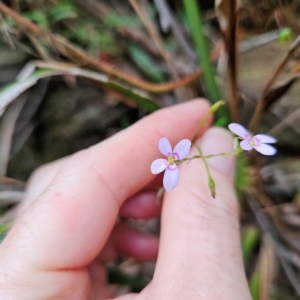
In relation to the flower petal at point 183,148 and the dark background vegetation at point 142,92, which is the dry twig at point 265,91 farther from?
the flower petal at point 183,148

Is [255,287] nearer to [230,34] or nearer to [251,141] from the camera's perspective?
[251,141]

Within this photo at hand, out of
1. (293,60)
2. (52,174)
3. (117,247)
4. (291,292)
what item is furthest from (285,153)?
(52,174)

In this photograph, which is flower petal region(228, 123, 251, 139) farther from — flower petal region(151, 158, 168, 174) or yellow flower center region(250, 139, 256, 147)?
flower petal region(151, 158, 168, 174)

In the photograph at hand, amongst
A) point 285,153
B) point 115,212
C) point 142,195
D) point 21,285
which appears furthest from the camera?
point 285,153

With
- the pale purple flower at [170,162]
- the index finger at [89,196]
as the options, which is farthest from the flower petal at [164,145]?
the index finger at [89,196]

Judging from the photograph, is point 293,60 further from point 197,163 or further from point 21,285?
point 21,285

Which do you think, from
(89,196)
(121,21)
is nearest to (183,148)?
(89,196)

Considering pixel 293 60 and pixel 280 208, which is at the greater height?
pixel 293 60
